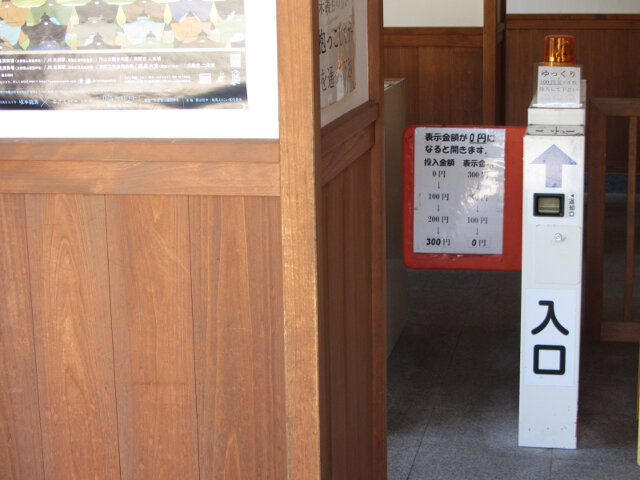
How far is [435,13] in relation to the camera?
6.45m

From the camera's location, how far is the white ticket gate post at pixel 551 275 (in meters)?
2.90

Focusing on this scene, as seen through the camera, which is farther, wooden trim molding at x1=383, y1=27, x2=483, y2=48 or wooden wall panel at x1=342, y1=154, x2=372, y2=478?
wooden trim molding at x1=383, y1=27, x2=483, y2=48

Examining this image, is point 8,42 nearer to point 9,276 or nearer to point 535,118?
point 9,276

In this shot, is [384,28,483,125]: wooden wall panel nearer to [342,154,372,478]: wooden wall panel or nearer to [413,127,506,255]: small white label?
[413,127,506,255]: small white label

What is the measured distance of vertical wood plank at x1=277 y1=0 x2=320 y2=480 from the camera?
1.52m

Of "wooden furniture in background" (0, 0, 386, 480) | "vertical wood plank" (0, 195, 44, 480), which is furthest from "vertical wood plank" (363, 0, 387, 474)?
"vertical wood plank" (0, 195, 44, 480)

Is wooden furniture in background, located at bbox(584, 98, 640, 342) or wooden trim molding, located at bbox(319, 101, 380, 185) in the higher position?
wooden trim molding, located at bbox(319, 101, 380, 185)

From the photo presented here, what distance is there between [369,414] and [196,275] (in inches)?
30.6

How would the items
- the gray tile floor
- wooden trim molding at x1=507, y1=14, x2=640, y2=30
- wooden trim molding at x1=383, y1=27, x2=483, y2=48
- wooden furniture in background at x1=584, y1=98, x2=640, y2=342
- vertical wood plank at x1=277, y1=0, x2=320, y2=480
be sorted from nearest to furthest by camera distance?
vertical wood plank at x1=277, y1=0, x2=320, y2=480 → the gray tile floor → wooden furniture in background at x1=584, y1=98, x2=640, y2=342 → wooden trim molding at x1=383, y1=27, x2=483, y2=48 → wooden trim molding at x1=507, y1=14, x2=640, y2=30

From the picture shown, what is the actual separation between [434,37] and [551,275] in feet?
12.8

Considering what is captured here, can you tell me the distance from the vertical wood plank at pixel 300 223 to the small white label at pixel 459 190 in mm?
2207

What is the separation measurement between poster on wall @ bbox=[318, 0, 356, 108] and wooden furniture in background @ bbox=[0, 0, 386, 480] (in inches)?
→ 3.6

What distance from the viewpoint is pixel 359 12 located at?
2.06 meters

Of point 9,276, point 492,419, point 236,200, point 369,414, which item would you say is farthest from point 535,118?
point 9,276
